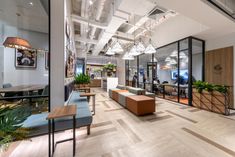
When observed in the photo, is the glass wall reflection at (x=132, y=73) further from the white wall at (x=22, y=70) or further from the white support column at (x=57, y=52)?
the white support column at (x=57, y=52)

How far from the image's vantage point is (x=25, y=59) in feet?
13.6

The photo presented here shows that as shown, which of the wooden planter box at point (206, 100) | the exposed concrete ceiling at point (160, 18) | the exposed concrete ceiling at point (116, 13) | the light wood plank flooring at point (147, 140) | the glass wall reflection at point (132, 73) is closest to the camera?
the light wood plank flooring at point (147, 140)

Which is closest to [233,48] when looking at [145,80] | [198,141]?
[198,141]

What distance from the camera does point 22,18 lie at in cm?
402

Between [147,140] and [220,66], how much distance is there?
5.10 metres

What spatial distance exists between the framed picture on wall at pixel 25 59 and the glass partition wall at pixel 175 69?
623 cm

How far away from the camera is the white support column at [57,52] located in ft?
9.62

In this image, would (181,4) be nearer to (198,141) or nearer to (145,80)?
(198,141)

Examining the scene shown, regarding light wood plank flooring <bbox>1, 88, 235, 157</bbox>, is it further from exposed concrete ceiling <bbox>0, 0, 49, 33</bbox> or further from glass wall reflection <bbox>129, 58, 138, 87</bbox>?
glass wall reflection <bbox>129, 58, 138, 87</bbox>

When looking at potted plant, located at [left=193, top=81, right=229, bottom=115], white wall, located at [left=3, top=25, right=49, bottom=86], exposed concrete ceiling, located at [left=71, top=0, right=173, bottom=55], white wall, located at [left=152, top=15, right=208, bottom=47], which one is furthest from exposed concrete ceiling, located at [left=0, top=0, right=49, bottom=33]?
potted plant, located at [left=193, top=81, right=229, bottom=115]

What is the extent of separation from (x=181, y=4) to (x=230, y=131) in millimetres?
3388

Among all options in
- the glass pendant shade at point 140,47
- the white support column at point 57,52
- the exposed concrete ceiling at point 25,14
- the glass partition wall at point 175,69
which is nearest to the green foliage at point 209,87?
the glass partition wall at point 175,69

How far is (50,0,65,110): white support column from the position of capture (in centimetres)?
293

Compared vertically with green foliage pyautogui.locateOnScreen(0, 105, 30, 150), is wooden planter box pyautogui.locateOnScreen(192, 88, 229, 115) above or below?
below
